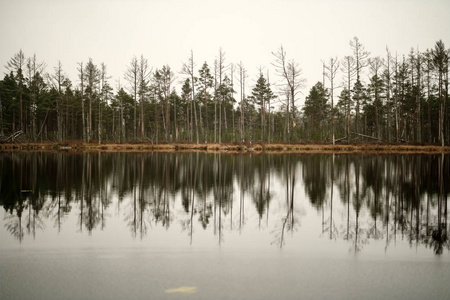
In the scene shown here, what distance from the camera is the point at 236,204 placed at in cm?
1086

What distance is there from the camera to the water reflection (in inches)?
309

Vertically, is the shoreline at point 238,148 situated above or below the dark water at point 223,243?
above

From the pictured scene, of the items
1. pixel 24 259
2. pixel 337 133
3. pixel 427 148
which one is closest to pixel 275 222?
pixel 24 259

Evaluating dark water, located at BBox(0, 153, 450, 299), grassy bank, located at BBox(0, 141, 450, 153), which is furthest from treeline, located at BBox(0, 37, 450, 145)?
dark water, located at BBox(0, 153, 450, 299)

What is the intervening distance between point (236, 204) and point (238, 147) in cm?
3553

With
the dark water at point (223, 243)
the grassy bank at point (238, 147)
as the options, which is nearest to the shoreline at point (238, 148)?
the grassy bank at point (238, 147)

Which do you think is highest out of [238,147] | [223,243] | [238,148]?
[238,147]

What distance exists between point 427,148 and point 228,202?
42.2 metres

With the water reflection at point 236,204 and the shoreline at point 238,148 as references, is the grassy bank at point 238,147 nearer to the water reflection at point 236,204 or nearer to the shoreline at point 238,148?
the shoreline at point 238,148

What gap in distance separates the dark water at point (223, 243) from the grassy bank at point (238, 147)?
107ft

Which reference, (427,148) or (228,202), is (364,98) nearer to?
(427,148)

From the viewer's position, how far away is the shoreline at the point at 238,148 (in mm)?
45719

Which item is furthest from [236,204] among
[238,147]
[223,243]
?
[238,147]

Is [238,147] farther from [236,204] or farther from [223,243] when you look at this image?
[223,243]
